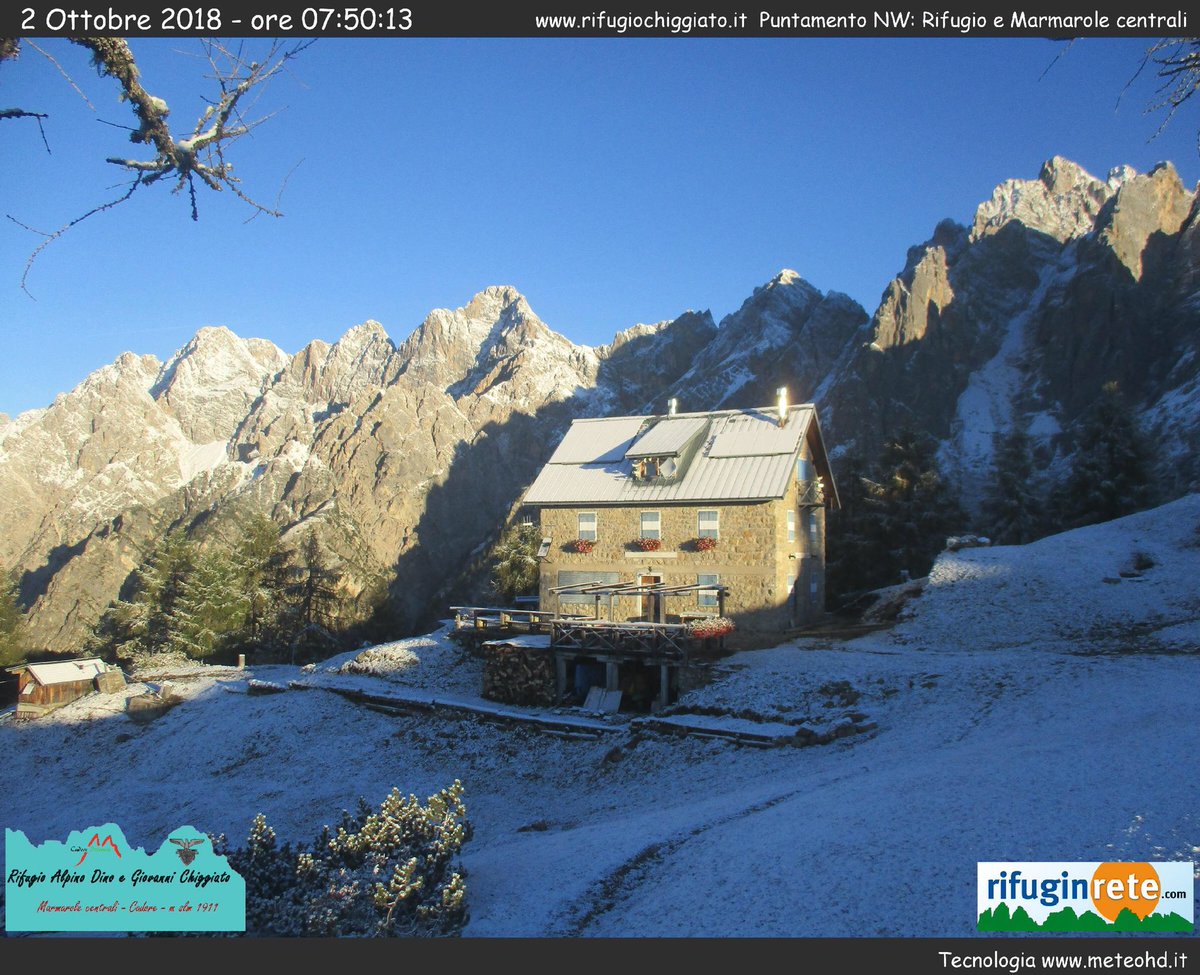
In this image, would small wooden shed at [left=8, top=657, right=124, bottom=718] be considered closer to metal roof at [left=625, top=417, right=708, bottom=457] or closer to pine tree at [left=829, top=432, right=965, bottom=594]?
metal roof at [left=625, top=417, right=708, bottom=457]

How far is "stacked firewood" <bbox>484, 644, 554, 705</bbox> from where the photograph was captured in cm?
2717

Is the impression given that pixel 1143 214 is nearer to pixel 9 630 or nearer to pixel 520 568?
pixel 520 568

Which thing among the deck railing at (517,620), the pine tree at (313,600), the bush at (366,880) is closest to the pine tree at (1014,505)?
the deck railing at (517,620)

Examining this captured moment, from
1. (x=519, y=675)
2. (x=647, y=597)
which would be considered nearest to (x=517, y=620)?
(x=519, y=675)

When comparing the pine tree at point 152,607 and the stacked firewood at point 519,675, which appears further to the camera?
the pine tree at point 152,607

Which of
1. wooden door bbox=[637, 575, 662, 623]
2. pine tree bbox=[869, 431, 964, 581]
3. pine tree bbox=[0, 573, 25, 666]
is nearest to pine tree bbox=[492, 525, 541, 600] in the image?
wooden door bbox=[637, 575, 662, 623]

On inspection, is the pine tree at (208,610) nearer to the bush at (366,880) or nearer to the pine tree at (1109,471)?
the bush at (366,880)

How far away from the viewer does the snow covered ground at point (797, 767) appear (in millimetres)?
10000

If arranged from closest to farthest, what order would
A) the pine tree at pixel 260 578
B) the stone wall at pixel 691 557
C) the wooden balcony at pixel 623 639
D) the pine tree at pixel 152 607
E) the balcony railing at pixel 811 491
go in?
the wooden balcony at pixel 623 639 < the stone wall at pixel 691 557 < the balcony railing at pixel 811 491 < the pine tree at pixel 152 607 < the pine tree at pixel 260 578

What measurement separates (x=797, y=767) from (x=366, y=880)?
32.2 feet

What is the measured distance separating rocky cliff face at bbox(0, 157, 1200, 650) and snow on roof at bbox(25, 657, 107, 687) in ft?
A: 60.5

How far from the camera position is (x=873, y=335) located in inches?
4680

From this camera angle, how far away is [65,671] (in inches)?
1391

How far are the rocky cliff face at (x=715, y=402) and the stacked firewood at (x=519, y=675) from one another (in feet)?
121
